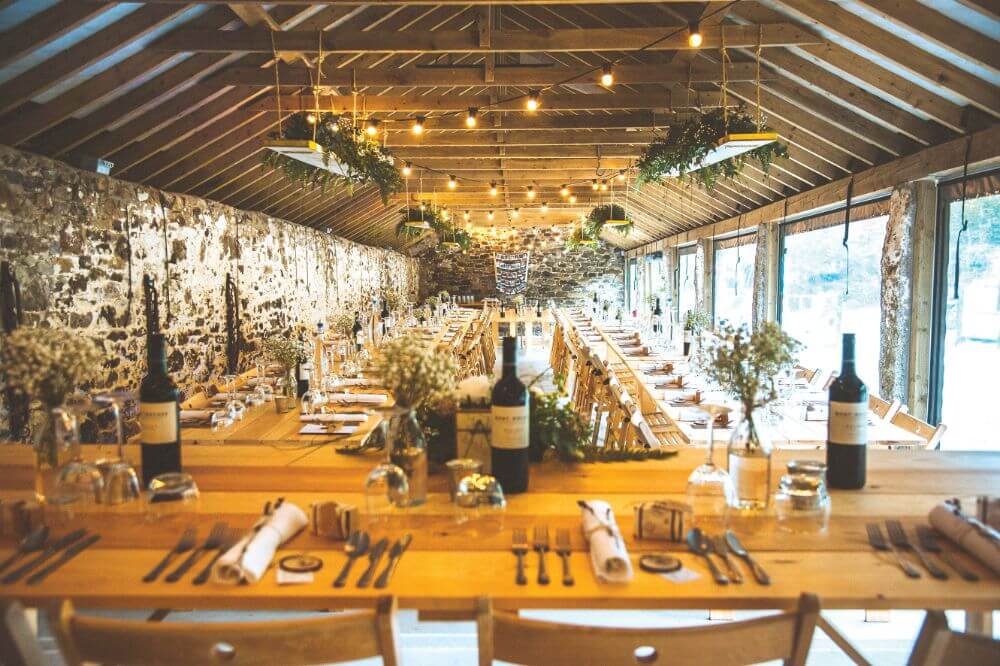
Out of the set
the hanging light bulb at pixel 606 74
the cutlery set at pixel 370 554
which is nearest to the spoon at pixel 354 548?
the cutlery set at pixel 370 554

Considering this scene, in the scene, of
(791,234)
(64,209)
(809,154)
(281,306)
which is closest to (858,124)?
(809,154)

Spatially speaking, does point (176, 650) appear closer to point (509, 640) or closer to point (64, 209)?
point (509, 640)

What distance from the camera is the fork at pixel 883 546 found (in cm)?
149

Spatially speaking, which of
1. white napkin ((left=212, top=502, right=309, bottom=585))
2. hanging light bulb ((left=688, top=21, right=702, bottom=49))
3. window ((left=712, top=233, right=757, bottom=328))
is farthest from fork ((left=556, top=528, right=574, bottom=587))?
window ((left=712, top=233, right=757, bottom=328))

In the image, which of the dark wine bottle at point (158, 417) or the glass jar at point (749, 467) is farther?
the dark wine bottle at point (158, 417)

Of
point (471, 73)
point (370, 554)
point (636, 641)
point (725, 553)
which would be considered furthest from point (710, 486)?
point (471, 73)

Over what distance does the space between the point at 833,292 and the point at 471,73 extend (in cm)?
581

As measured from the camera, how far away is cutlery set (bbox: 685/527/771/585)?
1.47 m

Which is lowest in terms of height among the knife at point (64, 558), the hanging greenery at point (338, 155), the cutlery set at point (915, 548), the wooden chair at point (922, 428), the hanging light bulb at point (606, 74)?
the wooden chair at point (922, 428)

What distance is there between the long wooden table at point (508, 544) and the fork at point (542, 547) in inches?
0.9

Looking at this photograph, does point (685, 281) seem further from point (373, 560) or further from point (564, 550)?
point (373, 560)

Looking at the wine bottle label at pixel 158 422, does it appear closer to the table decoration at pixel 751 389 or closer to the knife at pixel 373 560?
the knife at pixel 373 560

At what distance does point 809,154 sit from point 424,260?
1569 cm

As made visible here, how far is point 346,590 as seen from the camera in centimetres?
142
